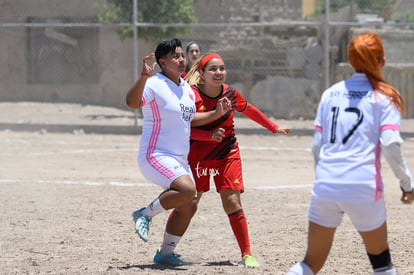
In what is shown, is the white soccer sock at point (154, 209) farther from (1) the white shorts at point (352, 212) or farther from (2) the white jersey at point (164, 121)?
(1) the white shorts at point (352, 212)

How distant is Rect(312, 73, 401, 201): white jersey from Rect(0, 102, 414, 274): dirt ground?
1.81 meters

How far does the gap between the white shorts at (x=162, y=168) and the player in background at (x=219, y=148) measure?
1.44ft

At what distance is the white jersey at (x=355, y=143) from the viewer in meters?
4.04

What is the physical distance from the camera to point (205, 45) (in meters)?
21.6

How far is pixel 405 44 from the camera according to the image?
2020 cm

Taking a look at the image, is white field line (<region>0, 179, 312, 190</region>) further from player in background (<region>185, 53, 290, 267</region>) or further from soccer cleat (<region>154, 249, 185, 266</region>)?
soccer cleat (<region>154, 249, 185, 266</region>)

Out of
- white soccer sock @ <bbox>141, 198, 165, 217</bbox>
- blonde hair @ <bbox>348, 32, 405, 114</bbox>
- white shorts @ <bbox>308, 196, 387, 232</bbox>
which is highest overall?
blonde hair @ <bbox>348, 32, 405, 114</bbox>

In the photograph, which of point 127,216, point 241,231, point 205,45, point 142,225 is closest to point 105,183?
point 127,216

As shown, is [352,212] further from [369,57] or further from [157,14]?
[157,14]

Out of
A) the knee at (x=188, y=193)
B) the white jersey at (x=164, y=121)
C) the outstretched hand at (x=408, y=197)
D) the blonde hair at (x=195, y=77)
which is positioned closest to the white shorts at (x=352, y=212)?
the outstretched hand at (x=408, y=197)

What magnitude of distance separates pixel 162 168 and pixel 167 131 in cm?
29

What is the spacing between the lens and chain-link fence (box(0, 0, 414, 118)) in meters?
19.8

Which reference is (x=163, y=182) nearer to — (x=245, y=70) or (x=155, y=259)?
(x=155, y=259)

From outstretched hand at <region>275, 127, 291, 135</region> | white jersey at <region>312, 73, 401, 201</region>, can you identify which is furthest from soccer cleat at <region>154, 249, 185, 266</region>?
white jersey at <region>312, 73, 401, 201</region>
